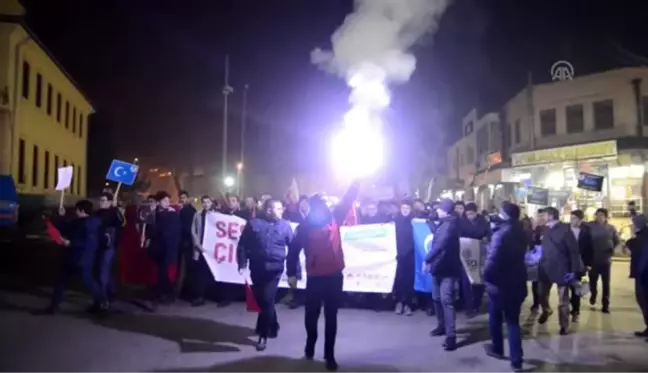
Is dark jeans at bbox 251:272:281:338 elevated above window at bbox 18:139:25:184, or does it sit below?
below

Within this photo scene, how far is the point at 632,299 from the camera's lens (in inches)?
509

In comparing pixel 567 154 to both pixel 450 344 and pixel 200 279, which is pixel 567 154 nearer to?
pixel 200 279

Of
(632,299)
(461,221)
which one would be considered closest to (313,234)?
(461,221)

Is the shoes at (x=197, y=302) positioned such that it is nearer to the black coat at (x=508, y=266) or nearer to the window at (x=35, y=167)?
the black coat at (x=508, y=266)

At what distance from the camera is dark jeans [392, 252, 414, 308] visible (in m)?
10.6

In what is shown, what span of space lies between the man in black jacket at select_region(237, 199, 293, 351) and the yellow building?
20746 millimetres

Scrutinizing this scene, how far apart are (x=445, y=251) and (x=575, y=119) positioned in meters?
23.3

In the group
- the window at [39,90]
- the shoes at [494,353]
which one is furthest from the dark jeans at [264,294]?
the window at [39,90]

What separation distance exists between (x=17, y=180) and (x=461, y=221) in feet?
73.5

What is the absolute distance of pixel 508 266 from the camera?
23.6 ft

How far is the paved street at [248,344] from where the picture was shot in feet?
23.2

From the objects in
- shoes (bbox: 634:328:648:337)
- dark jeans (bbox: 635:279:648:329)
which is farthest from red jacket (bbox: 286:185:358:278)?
shoes (bbox: 634:328:648:337)

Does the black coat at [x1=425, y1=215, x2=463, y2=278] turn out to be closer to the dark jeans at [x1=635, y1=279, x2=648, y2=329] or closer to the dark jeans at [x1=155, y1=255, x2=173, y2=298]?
the dark jeans at [x1=635, y1=279, x2=648, y2=329]

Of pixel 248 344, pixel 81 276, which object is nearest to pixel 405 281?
pixel 248 344
